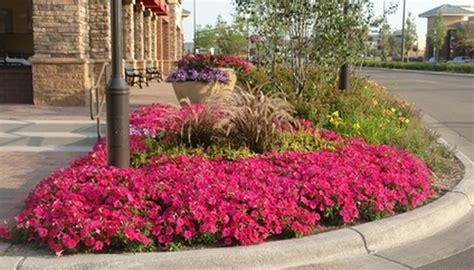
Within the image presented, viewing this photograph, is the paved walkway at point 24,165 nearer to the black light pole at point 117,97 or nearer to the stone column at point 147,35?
the black light pole at point 117,97

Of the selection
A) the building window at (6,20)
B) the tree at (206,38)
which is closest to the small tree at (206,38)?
the tree at (206,38)

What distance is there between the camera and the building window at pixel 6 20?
841 inches

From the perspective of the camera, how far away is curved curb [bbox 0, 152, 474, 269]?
4035 mm

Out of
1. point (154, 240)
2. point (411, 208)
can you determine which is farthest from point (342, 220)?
point (154, 240)

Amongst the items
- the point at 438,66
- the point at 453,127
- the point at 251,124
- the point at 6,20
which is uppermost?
the point at 6,20

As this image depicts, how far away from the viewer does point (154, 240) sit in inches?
173

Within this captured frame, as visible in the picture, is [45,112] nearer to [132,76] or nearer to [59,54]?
[59,54]

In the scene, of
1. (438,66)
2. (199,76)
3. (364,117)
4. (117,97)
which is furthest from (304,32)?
(438,66)

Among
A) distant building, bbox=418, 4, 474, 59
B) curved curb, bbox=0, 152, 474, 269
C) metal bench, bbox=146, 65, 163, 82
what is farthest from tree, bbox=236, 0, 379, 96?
distant building, bbox=418, 4, 474, 59

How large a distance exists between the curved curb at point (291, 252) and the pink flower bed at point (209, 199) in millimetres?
128

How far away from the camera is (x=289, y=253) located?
4.35 meters

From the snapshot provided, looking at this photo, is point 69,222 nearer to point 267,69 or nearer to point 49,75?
point 267,69

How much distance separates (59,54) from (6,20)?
388 inches

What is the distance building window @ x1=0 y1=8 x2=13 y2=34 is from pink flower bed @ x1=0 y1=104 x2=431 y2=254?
17316mm
